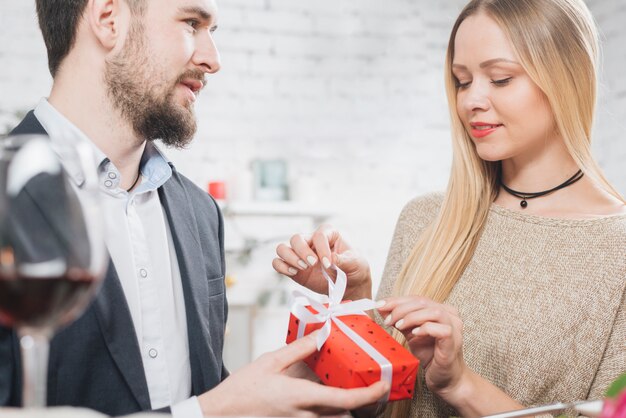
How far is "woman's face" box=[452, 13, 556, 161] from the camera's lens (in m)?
1.45

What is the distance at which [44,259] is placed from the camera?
0.50 meters

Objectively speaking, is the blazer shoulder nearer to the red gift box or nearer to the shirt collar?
the shirt collar

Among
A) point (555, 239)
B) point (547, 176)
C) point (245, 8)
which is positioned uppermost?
point (245, 8)

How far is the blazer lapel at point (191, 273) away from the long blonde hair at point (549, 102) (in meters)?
0.42

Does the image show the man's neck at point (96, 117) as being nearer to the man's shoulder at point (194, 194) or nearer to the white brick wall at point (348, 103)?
the man's shoulder at point (194, 194)

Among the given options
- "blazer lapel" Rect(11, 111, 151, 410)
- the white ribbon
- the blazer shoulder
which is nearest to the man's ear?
the blazer shoulder

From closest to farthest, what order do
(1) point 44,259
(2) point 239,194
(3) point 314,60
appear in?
(1) point 44,259 → (2) point 239,194 → (3) point 314,60

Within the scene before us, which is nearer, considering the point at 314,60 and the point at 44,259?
the point at 44,259

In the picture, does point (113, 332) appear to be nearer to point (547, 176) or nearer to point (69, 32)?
point (69, 32)

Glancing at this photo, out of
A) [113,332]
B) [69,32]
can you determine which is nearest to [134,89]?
[69,32]

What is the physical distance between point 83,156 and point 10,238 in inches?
3.5

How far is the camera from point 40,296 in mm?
496

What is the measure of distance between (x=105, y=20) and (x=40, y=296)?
3.51 feet

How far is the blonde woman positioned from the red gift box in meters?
0.19
